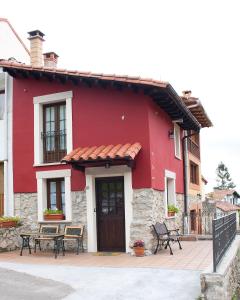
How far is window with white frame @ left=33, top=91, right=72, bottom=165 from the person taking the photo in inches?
514

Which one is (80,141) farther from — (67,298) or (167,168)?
(67,298)

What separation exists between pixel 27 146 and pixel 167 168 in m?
4.47

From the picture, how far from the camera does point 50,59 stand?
15.3 metres

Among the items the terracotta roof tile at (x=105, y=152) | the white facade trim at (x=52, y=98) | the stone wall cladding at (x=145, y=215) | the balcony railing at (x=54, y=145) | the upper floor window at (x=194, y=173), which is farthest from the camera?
the upper floor window at (x=194, y=173)

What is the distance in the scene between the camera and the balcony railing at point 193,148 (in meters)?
18.6

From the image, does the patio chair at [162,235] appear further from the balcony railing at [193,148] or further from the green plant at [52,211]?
the balcony railing at [193,148]

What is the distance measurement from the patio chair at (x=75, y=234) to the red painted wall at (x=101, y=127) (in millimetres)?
1153

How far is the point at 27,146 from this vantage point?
13352 millimetres

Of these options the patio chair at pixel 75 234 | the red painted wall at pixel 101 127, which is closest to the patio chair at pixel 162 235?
the red painted wall at pixel 101 127

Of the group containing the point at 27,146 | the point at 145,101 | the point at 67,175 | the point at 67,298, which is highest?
the point at 145,101

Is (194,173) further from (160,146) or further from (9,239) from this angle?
(9,239)

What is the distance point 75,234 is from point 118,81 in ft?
14.3

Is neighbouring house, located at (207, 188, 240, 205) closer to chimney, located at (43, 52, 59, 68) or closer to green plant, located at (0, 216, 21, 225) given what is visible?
chimney, located at (43, 52, 59, 68)

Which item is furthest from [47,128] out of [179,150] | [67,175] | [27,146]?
[179,150]
